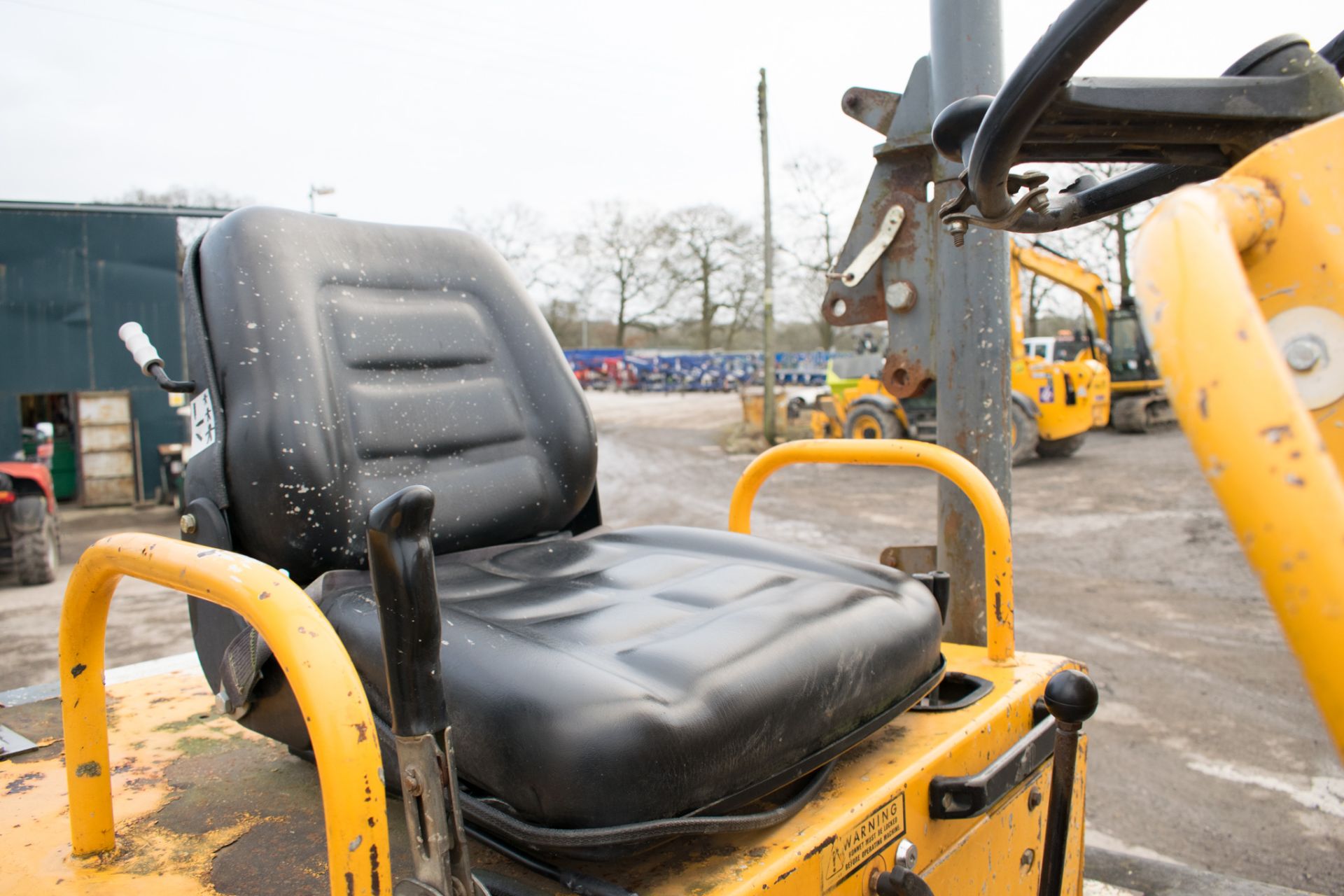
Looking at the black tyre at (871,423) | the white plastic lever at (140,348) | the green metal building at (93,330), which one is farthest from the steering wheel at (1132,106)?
the black tyre at (871,423)

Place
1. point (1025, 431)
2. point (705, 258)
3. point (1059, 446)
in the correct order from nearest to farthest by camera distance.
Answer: point (1025, 431), point (1059, 446), point (705, 258)

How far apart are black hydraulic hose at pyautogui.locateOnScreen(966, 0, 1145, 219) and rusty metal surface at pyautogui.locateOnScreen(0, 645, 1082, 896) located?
749 millimetres

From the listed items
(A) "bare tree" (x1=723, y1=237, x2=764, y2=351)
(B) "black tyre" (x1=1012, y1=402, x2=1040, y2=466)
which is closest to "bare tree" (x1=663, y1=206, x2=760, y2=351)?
(A) "bare tree" (x1=723, y1=237, x2=764, y2=351)

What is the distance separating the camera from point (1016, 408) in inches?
432

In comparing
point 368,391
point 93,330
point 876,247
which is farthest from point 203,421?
point 93,330

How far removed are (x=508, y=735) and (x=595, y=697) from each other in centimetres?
11

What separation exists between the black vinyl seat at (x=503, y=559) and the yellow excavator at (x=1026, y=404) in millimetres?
A: 8479

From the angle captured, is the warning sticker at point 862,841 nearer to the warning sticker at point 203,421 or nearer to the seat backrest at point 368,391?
the seat backrest at point 368,391

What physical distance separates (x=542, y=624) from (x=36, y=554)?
6.94 metres

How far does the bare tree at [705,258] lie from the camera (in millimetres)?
35500

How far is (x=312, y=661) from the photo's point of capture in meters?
0.85

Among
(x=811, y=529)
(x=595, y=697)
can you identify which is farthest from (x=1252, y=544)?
(x=811, y=529)

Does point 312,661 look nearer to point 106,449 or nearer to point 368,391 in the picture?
point 368,391

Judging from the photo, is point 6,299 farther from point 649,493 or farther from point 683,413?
point 683,413
